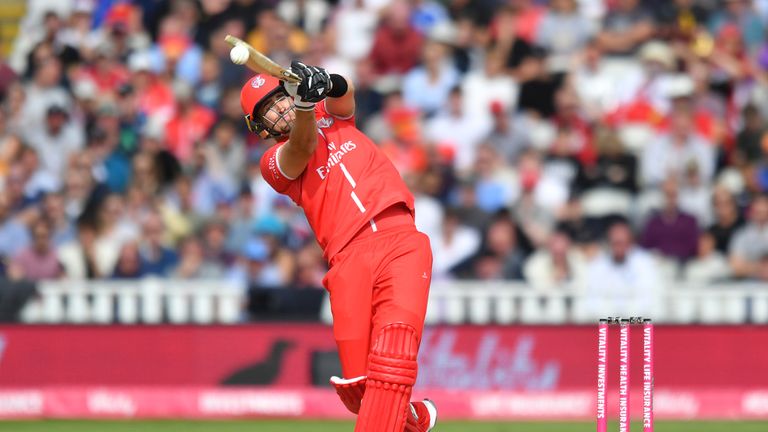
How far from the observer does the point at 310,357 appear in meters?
11.5

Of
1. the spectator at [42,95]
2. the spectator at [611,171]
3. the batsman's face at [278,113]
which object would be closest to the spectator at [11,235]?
the spectator at [42,95]

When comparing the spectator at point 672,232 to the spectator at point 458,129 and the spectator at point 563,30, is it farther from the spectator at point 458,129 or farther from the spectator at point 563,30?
the spectator at point 563,30

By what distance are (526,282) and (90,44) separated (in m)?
4.97

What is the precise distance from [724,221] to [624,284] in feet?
3.59

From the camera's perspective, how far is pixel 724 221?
1190 cm

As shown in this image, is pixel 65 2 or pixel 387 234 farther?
pixel 65 2

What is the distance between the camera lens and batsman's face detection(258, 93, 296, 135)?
641cm

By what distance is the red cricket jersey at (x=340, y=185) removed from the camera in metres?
6.44

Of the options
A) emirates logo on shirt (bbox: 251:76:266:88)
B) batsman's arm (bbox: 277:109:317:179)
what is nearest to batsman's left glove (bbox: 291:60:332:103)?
batsman's arm (bbox: 277:109:317:179)

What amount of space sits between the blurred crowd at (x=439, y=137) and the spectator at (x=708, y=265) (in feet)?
0.06

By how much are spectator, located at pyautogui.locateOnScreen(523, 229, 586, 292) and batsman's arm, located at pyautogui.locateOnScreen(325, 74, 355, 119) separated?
513 centimetres

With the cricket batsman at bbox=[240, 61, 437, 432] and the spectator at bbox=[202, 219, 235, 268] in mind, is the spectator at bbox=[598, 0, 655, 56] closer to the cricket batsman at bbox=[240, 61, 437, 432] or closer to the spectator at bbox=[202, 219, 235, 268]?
the spectator at bbox=[202, 219, 235, 268]

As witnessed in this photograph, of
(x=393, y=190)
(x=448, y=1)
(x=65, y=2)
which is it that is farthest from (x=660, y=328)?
(x=65, y=2)

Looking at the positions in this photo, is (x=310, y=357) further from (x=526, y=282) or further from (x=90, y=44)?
(x=90, y=44)
